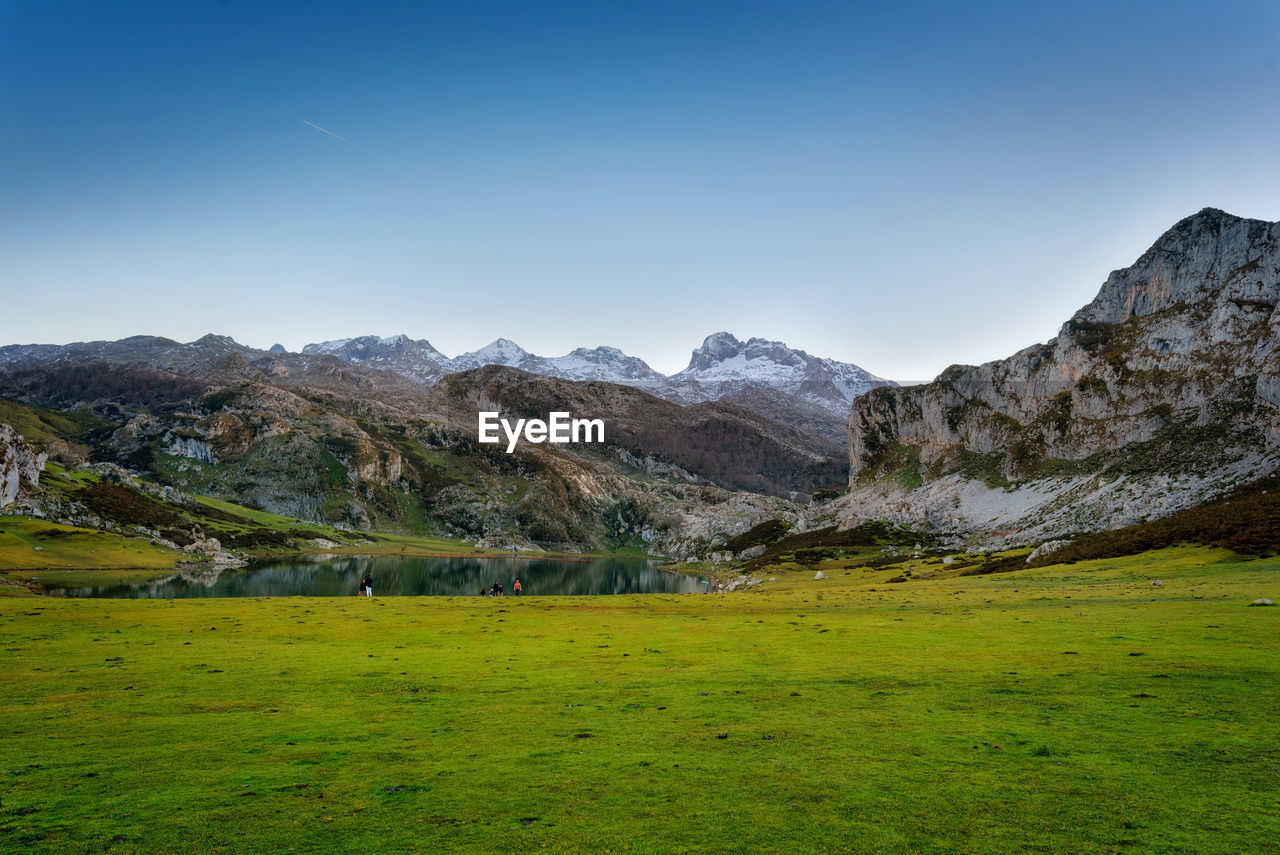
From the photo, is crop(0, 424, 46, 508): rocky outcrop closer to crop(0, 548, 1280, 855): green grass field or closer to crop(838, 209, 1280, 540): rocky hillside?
crop(0, 548, 1280, 855): green grass field

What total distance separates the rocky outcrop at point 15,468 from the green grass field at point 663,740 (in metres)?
164

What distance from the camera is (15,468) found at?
16200 cm

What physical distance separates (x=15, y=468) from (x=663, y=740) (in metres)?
210

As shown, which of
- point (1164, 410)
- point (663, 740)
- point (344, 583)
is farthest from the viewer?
point (1164, 410)

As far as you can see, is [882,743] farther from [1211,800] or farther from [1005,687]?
[1005,687]

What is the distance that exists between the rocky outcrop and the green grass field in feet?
539

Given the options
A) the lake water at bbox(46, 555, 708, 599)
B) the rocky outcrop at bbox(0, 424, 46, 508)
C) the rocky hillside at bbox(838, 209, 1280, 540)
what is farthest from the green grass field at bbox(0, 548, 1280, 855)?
the rocky outcrop at bbox(0, 424, 46, 508)

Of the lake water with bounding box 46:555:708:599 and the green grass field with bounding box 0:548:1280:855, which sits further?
the lake water with bounding box 46:555:708:599

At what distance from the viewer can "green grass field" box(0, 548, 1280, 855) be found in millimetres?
12469

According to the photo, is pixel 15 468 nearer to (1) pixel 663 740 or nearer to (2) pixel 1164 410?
(1) pixel 663 740

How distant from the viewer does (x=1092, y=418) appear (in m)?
176

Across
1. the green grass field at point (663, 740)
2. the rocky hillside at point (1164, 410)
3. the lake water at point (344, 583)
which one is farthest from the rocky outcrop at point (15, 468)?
the rocky hillside at point (1164, 410)

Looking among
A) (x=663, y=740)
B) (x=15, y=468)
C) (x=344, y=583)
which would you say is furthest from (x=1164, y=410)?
(x=15, y=468)

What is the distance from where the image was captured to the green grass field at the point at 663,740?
40.9 ft
